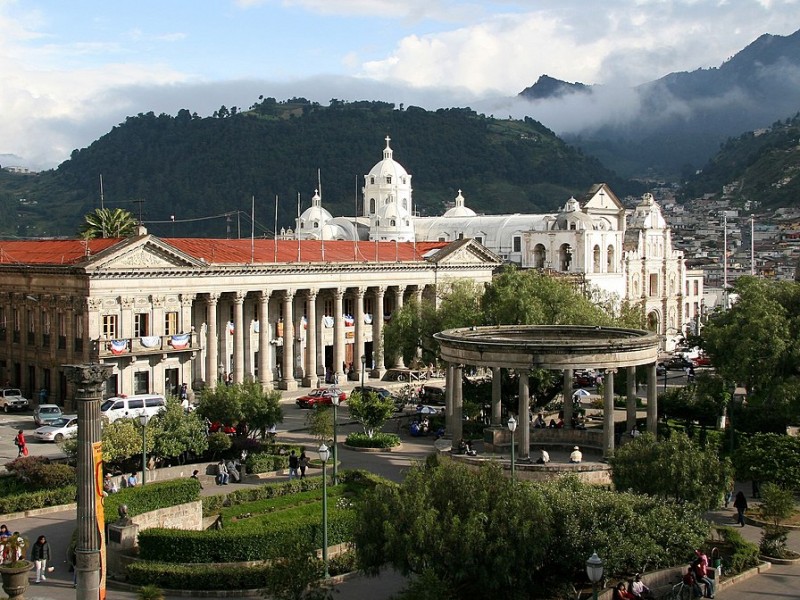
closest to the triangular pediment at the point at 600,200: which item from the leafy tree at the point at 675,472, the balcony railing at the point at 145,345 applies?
the balcony railing at the point at 145,345

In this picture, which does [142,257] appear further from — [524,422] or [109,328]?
[524,422]

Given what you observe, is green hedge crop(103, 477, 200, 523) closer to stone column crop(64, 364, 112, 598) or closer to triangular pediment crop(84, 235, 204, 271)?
stone column crop(64, 364, 112, 598)

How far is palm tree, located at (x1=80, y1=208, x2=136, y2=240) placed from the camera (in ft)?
270

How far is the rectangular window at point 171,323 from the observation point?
72.0 m

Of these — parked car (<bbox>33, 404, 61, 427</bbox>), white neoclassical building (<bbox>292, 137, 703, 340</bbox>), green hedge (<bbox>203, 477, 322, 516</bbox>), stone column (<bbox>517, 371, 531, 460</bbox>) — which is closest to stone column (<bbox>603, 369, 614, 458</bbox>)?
stone column (<bbox>517, 371, 531, 460</bbox>)

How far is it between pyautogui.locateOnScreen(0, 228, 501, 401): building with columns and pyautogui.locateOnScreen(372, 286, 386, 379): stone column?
10cm

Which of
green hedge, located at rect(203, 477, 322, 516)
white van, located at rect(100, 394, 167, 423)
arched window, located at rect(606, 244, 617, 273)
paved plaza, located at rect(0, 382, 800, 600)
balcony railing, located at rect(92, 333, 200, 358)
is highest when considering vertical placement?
arched window, located at rect(606, 244, 617, 273)

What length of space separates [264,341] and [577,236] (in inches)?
1729

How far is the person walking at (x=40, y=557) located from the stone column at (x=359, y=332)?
5202 cm

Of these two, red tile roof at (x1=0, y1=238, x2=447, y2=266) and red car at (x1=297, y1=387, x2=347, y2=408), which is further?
red tile roof at (x1=0, y1=238, x2=447, y2=266)

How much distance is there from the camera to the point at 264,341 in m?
79.2

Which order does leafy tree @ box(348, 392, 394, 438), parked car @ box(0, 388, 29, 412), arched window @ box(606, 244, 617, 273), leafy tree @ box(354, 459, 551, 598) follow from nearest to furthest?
leafy tree @ box(354, 459, 551, 598) → leafy tree @ box(348, 392, 394, 438) → parked car @ box(0, 388, 29, 412) → arched window @ box(606, 244, 617, 273)

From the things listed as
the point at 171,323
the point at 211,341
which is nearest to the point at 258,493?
the point at 171,323

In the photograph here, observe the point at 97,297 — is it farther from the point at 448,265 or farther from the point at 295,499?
the point at 448,265
